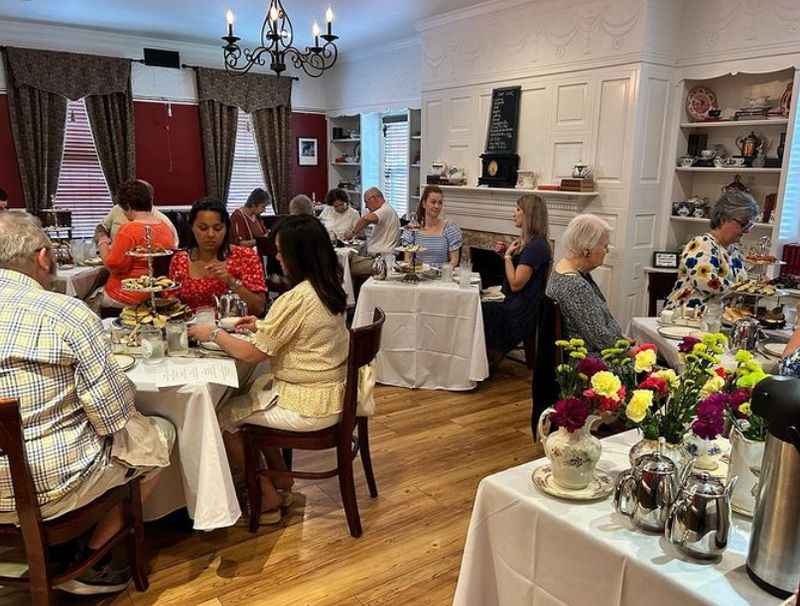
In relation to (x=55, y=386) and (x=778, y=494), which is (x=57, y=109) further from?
(x=778, y=494)

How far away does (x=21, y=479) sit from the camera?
5.49 ft

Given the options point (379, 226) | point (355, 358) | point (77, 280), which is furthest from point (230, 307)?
point (379, 226)

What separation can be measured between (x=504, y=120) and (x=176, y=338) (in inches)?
167

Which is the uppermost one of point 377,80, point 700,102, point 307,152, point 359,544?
point 377,80

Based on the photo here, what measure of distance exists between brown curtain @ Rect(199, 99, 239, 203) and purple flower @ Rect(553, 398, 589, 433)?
7295mm

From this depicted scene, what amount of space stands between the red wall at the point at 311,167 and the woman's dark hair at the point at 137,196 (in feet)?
17.0

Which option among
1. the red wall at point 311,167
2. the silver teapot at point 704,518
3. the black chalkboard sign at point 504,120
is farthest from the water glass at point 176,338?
the red wall at point 311,167

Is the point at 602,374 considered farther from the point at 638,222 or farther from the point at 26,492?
the point at 638,222

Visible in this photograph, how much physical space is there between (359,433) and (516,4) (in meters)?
4.43

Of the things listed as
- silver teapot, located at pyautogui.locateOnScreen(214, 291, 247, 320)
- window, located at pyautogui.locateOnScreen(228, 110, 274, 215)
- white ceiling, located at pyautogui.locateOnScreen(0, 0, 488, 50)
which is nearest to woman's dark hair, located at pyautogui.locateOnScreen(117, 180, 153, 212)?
silver teapot, located at pyautogui.locateOnScreen(214, 291, 247, 320)

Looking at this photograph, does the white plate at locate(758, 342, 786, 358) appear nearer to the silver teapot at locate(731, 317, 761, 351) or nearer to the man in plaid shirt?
the silver teapot at locate(731, 317, 761, 351)

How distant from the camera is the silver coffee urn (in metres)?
0.96

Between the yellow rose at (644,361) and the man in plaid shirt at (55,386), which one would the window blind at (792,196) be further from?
the man in plaid shirt at (55,386)

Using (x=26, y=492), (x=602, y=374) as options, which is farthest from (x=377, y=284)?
(x=602, y=374)
